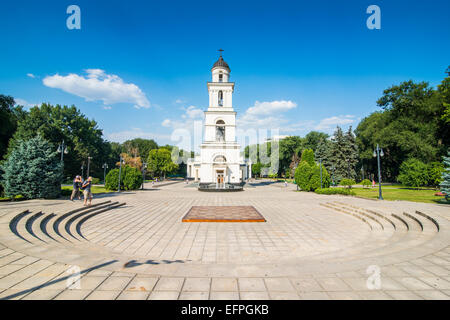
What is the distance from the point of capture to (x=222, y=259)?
17.8 ft

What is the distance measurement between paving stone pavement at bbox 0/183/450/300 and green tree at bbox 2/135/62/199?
7086 mm

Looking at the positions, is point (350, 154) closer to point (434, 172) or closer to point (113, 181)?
point (434, 172)

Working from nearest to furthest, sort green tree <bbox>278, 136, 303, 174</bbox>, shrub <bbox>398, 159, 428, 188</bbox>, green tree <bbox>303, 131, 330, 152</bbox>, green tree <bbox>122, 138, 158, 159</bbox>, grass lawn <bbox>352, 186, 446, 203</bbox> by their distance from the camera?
1. grass lawn <bbox>352, 186, 446, 203</bbox>
2. shrub <bbox>398, 159, 428, 188</bbox>
3. green tree <bbox>303, 131, 330, 152</bbox>
4. green tree <bbox>278, 136, 303, 174</bbox>
5. green tree <bbox>122, 138, 158, 159</bbox>

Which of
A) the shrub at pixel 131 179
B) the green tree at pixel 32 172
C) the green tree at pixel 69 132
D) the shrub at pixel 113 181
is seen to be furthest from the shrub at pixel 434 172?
the green tree at pixel 69 132

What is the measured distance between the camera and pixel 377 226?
8656mm

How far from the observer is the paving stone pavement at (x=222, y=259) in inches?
126

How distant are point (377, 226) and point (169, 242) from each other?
8160 mm

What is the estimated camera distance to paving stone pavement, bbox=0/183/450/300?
3.21 metres

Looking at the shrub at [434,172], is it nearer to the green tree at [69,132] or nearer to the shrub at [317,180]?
the shrub at [317,180]

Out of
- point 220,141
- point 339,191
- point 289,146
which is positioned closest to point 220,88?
point 220,141

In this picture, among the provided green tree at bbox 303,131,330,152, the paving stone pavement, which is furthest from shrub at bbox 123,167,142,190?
green tree at bbox 303,131,330,152

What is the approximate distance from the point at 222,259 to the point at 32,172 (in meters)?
15.4

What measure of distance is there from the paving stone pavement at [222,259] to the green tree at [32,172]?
7.09 meters

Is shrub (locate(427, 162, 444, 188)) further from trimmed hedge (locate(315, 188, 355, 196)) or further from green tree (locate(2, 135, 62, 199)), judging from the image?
green tree (locate(2, 135, 62, 199))
